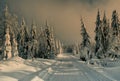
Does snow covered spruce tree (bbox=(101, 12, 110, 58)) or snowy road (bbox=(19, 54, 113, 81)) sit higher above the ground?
snow covered spruce tree (bbox=(101, 12, 110, 58))

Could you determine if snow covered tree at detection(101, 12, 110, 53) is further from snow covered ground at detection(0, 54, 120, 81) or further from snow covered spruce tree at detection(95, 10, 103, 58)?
snow covered ground at detection(0, 54, 120, 81)

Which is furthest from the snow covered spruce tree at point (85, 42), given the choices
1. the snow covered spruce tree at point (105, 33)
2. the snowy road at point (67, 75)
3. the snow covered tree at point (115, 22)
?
the snowy road at point (67, 75)

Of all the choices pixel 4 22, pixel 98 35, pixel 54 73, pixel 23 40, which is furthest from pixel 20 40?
pixel 54 73

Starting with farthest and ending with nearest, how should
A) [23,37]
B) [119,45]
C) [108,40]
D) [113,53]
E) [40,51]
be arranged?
[40,51]
[23,37]
[108,40]
[119,45]
[113,53]

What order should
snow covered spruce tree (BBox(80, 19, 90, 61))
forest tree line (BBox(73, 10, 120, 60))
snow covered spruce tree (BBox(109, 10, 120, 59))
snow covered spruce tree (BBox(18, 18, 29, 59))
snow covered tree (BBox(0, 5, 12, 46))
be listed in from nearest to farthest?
snow covered spruce tree (BBox(109, 10, 120, 59)) → snow covered tree (BBox(0, 5, 12, 46)) → forest tree line (BBox(73, 10, 120, 60)) → snow covered spruce tree (BBox(80, 19, 90, 61)) → snow covered spruce tree (BBox(18, 18, 29, 59))

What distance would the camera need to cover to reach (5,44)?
6481cm

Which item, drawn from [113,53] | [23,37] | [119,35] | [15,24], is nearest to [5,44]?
[15,24]

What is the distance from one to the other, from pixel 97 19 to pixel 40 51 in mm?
33596

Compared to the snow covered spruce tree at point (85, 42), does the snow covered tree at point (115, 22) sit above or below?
above

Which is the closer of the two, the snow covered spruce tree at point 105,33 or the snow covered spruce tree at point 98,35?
the snow covered spruce tree at point 98,35

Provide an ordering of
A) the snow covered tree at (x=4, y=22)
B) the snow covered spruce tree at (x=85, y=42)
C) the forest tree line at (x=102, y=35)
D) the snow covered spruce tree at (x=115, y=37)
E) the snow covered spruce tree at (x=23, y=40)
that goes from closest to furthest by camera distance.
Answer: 1. the snow covered spruce tree at (x=115, y=37)
2. the snow covered tree at (x=4, y=22)
3. the forest tree line at (x=102, y=35)
4. the snow covered spruce tree at (x=85, y=42)
5. the snow covered spruce tree at (x=23, y=40)

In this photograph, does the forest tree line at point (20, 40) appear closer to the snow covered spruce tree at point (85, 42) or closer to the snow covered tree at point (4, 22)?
the snow covered tree at point (4, 22)

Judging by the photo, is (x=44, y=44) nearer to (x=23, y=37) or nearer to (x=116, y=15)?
(x=23, y=37)

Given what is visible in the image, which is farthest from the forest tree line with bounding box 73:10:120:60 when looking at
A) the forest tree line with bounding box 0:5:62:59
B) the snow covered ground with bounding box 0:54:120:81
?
the snow covered ground with bounding box 0:54:120:81
